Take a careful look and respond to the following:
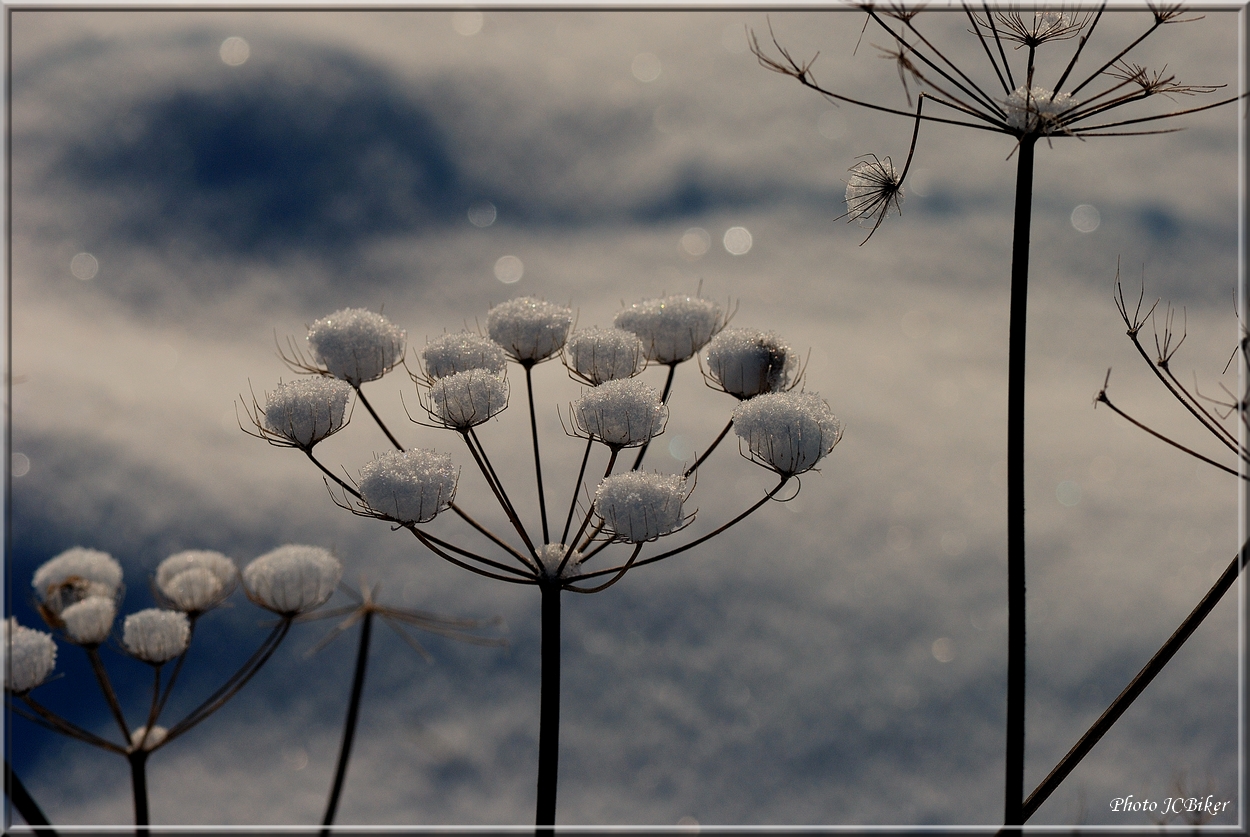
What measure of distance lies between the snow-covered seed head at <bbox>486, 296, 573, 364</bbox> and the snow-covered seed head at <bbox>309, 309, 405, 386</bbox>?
0.95 feet

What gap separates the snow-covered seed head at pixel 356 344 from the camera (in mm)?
2426

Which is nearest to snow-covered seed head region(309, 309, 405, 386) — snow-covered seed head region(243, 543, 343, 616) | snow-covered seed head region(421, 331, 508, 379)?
snow-covered seed head region(421, 331, 508, 379)

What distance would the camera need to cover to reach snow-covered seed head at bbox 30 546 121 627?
2520 millimetres

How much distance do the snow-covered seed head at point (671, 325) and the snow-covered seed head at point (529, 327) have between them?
0.24m

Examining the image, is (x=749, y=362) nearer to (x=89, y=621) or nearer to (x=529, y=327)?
(x=529, y=327)

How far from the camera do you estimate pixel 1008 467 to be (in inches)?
65.0

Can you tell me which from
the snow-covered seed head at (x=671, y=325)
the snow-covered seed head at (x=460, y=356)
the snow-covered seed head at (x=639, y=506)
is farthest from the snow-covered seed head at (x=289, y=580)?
the snow-covered seed head at (x=671, y=325)

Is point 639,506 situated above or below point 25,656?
above

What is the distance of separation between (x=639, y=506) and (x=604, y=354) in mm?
612

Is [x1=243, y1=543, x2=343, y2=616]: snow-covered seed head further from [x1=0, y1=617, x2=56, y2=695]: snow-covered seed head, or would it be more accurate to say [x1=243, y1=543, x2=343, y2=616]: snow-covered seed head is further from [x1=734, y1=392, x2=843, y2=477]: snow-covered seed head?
[x1=734, y1=392, x2=843, y2=477]: snow-covered seed head

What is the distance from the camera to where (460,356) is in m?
2.42

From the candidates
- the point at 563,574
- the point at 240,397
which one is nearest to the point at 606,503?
the point at 563,574

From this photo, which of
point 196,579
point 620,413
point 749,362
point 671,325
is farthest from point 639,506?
point 196,579

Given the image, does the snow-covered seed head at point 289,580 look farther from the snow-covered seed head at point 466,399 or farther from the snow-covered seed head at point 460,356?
the snow-covered seed head at point 460,356
